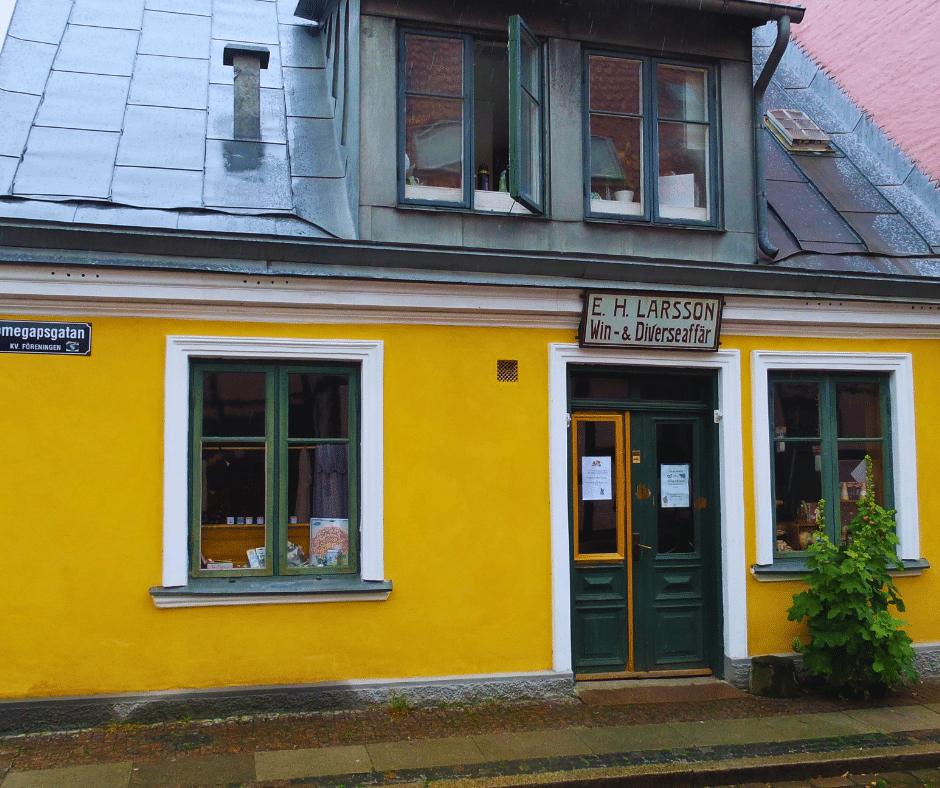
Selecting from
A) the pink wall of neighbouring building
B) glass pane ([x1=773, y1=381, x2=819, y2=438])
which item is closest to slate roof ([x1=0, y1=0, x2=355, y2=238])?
glass pane ([x1=773, y1=381, x2=819, y2=438])

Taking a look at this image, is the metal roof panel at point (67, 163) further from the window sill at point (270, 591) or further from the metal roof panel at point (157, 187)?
the window sill at point (270, 591)

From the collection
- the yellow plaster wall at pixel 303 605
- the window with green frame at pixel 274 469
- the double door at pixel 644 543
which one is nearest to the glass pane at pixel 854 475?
the yellow plaster wall at pixel 303 605

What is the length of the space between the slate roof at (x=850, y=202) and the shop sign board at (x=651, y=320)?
1.01m

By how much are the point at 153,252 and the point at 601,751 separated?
4.71 m

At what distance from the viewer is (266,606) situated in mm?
6668

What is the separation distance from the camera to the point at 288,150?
778 centimetres

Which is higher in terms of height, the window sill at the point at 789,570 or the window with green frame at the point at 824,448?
the window with green frame at the point at 824,448

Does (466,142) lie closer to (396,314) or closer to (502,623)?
(396,314)

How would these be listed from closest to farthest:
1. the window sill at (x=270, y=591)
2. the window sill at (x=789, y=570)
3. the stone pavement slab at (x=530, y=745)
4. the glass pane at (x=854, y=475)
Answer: the stone pavement slab at (x=530, y=745)
the window sill at (x=270, y=591)
the window sill at (x=789, y=570)
the glass pane at (x=854, y=475)

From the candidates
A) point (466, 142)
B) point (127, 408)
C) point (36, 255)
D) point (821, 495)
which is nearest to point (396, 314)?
point (466, 142)

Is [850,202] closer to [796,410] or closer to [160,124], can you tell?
[796,410]

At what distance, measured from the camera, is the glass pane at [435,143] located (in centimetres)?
744

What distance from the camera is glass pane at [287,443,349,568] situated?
6977 mm

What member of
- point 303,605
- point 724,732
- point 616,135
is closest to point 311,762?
point 303,605
